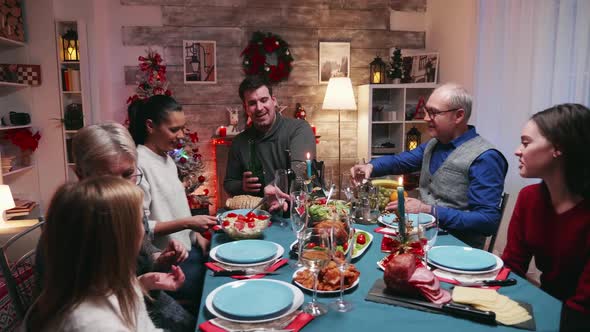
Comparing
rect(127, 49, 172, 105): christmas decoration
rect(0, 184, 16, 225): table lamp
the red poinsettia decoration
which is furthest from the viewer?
rect(127, 49, 172, 105): christmas decoration

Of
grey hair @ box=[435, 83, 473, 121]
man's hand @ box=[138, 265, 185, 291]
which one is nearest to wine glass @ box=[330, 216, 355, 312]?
man's hand @ box=[138, 265, 185, 291]

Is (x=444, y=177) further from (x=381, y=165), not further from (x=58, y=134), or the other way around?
(x=58, y=134)

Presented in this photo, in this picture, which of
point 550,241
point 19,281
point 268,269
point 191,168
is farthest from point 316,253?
point 191,168

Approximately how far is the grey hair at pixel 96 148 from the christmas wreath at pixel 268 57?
10.5 ft

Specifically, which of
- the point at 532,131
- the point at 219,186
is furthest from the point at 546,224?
the point at 219,186

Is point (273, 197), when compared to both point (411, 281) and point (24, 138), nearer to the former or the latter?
point (411, 281)

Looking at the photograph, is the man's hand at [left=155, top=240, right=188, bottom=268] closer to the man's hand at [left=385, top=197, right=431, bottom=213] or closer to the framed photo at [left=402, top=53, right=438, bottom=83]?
the man's hand at [left=385, top=197, right=431, bottom=213]

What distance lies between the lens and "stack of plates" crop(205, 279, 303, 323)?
3.49 feet

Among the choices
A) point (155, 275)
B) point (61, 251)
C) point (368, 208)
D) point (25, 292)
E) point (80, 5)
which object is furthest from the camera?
point (80, 5)

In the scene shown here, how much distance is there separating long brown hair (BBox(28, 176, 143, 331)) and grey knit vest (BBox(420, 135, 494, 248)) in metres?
1.56

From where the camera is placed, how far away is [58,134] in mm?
4211

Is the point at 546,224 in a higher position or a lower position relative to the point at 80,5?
lower

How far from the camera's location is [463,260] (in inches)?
55.2

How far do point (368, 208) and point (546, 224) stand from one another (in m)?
0.73
